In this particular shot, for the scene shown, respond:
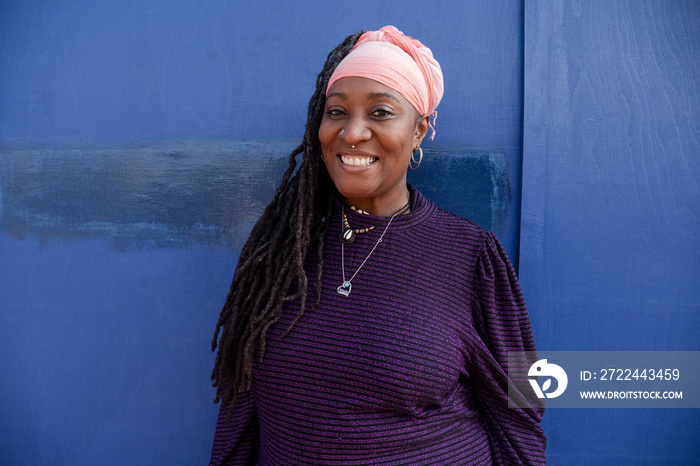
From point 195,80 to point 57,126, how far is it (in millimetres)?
630

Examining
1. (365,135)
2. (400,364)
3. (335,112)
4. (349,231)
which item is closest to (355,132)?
(365,135)

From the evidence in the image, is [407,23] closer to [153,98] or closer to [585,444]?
[153,98]

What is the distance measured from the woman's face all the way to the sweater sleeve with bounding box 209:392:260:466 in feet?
2.64

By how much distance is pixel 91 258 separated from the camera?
6.91 ft

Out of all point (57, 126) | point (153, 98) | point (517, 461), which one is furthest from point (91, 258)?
point (517, 461)

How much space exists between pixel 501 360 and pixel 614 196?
2.93ft

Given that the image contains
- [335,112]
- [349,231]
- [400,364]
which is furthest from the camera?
[349,231]

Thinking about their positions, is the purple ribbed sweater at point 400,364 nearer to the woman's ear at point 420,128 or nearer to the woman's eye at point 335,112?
the woman's ear at point 420,128

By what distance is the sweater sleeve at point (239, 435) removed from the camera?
1648 millimetres

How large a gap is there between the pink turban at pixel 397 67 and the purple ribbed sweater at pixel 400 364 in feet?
1.20

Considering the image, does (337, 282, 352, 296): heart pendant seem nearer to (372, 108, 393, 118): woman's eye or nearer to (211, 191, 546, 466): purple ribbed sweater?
(211, 191, 546, 466): purple ribbed sweater

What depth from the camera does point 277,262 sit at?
1.61 metres

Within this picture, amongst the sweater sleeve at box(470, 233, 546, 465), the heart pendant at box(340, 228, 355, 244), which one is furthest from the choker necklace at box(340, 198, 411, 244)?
the sweater sleeve at box(470, 233, 546, 465)

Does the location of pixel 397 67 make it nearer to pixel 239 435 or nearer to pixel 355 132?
pixel 355 132
